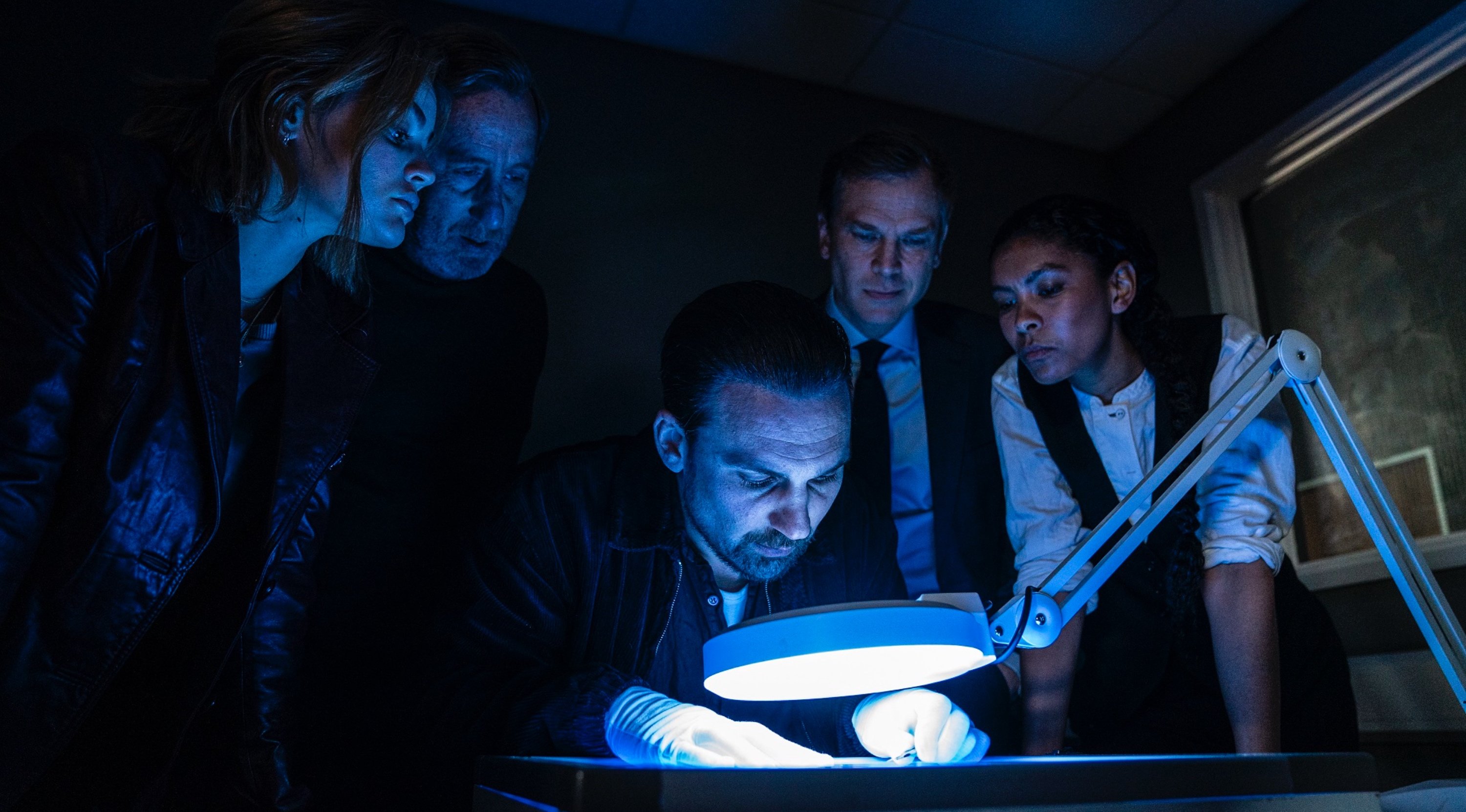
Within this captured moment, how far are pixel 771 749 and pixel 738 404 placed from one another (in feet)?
2.06

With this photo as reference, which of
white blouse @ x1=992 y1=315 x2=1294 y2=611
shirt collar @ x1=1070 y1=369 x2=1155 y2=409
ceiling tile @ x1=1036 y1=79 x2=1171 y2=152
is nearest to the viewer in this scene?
white blouse @ x1=992 y1=315 x2=1294 y2=611

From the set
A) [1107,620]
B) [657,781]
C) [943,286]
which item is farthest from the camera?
[943,286]

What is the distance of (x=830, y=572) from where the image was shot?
5.58ft

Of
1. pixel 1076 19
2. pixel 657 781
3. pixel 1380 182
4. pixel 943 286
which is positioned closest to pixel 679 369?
pixel 657 781

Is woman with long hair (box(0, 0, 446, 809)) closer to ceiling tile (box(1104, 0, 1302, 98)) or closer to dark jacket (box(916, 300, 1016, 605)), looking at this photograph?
dark jacket (box(916, 300, 1016, 605))

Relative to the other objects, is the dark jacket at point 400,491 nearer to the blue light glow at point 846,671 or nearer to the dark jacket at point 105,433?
the dark jacket at point 105,433

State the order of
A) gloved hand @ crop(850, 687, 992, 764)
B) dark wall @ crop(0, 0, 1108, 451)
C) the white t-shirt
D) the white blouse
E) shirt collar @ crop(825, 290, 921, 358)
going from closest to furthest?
gloved hand @ crop(850, 687, 992, 764) < the white blouse < the white t-shirt < shirt collar @ crop(825, 290, 921, 358) < dark wall @ crop(0, 0, 1108, 451)

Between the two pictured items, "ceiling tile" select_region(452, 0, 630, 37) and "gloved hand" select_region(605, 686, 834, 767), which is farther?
"ceiling tile" select_region(452, 0, 630, 37)

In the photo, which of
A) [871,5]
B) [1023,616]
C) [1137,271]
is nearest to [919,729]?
[1023,616]

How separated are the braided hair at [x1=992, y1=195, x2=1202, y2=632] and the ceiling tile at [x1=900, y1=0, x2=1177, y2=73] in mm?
1104

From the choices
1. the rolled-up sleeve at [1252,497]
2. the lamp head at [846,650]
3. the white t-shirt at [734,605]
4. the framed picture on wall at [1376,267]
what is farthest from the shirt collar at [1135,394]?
the framed picture on wall at [1376,267]

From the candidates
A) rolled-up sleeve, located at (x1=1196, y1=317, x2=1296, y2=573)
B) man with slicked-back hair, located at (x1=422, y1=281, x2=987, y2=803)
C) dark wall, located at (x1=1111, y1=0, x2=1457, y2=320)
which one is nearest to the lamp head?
man with slicked-back hair, located at (x1=422, y1=281, x2=987, y2=803)

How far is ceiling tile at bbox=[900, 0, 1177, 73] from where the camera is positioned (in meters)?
2.83

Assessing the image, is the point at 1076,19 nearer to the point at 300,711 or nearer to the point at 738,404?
the point at 738,404
